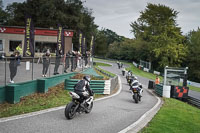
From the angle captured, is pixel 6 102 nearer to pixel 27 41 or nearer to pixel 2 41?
pixel 27 41

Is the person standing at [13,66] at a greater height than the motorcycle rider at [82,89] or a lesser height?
greater

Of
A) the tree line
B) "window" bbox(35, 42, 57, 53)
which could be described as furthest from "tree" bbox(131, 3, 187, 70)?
"window" bbox(35, 42, 57, 53)

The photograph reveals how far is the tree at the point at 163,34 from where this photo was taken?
56250 mm

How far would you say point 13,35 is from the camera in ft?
102

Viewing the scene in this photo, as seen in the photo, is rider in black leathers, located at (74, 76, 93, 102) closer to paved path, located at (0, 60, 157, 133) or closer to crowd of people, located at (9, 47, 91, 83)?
paved path, located at (0, 60, 157, 133)

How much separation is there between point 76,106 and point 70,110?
1.01ft

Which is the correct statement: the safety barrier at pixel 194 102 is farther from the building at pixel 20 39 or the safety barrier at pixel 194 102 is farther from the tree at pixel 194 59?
the tree at pixel 194 59

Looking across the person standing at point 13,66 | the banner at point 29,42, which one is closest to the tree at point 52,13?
the banner at point 29,42

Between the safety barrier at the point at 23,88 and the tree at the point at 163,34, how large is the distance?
46.3 m

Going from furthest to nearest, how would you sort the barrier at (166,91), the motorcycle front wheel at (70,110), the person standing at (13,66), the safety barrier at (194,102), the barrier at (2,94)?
1. the barrier at (166,91)
2. the safety barrier at (194,102)
3. the person standing at (13,66)
4. the barrier at (2,94)
5. the motorcycle front wheel at (70,110)

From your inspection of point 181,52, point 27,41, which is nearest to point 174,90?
point 27,41

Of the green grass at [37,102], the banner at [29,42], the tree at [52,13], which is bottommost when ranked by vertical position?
the green grass at [37,102]

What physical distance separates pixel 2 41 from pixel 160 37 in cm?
3816

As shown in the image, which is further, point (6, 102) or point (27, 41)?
point (27, 41)
